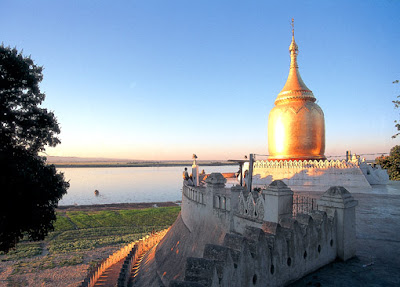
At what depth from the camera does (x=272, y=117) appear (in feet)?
113

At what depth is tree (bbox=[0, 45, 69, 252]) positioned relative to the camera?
10.2 meters

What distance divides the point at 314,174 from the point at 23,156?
23.8 meters

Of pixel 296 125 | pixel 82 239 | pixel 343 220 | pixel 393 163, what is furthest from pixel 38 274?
pixel 393 163

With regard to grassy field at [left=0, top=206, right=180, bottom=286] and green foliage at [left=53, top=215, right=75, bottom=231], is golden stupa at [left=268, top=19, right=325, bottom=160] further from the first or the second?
green foliage at [left=53, top=215, right=75, bottom=231]

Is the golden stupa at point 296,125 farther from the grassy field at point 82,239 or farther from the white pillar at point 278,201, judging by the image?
the white pillar at point 278,201

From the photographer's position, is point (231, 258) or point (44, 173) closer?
point (231, 258)

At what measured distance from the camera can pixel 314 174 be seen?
81.1 feet

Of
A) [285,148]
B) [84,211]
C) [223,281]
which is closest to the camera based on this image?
[223,281]

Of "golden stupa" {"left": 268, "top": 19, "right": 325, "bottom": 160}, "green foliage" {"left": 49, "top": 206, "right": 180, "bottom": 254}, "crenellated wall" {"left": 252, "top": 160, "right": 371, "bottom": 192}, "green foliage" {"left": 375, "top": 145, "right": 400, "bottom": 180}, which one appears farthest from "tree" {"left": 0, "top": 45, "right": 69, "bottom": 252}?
"green foliage" {"left": 375, "top": 145, "right": 400, "bottom": 180}

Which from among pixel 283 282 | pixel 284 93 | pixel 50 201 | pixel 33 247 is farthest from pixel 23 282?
pixel 284 93

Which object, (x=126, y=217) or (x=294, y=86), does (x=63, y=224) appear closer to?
(x=126, y=217)

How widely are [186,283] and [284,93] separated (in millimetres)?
33525

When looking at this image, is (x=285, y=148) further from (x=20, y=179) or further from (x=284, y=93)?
(x=20, y=179)

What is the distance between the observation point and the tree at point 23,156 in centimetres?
1020
